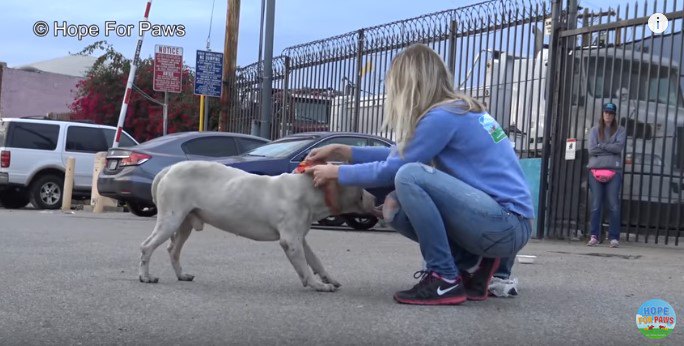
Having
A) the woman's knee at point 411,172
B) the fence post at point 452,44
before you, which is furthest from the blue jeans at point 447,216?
the fence post at point 452,44

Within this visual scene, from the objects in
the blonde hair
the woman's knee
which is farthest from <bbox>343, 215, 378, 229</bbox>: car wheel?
the woman's knee

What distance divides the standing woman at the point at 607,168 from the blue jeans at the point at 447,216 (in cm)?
579

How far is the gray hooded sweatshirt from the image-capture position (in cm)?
1011

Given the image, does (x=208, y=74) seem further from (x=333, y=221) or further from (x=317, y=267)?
(x=317, y=267)

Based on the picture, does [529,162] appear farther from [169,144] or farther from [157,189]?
[157,189]

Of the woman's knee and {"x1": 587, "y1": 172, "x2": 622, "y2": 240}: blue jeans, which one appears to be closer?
the woman's knee

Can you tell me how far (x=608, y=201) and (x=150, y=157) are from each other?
635 cm

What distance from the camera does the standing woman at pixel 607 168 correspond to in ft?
33.2

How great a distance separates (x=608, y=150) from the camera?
33.2 ft

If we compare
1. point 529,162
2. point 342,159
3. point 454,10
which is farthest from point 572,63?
point 342,159

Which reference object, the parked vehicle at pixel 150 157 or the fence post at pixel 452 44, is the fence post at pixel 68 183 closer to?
the parked vehicle at pixel 150 157

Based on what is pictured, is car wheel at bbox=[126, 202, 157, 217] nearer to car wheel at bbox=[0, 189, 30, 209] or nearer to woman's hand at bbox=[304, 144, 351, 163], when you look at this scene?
car wheel at bbox=[0, 189, 30, 209]

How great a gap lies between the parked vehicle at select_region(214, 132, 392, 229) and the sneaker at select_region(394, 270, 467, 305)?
21.3 ft

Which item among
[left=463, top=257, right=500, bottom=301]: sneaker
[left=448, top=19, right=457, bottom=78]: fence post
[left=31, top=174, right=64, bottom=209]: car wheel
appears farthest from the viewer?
[left=31, top=174, right=64, bottom=209]: car wheel
